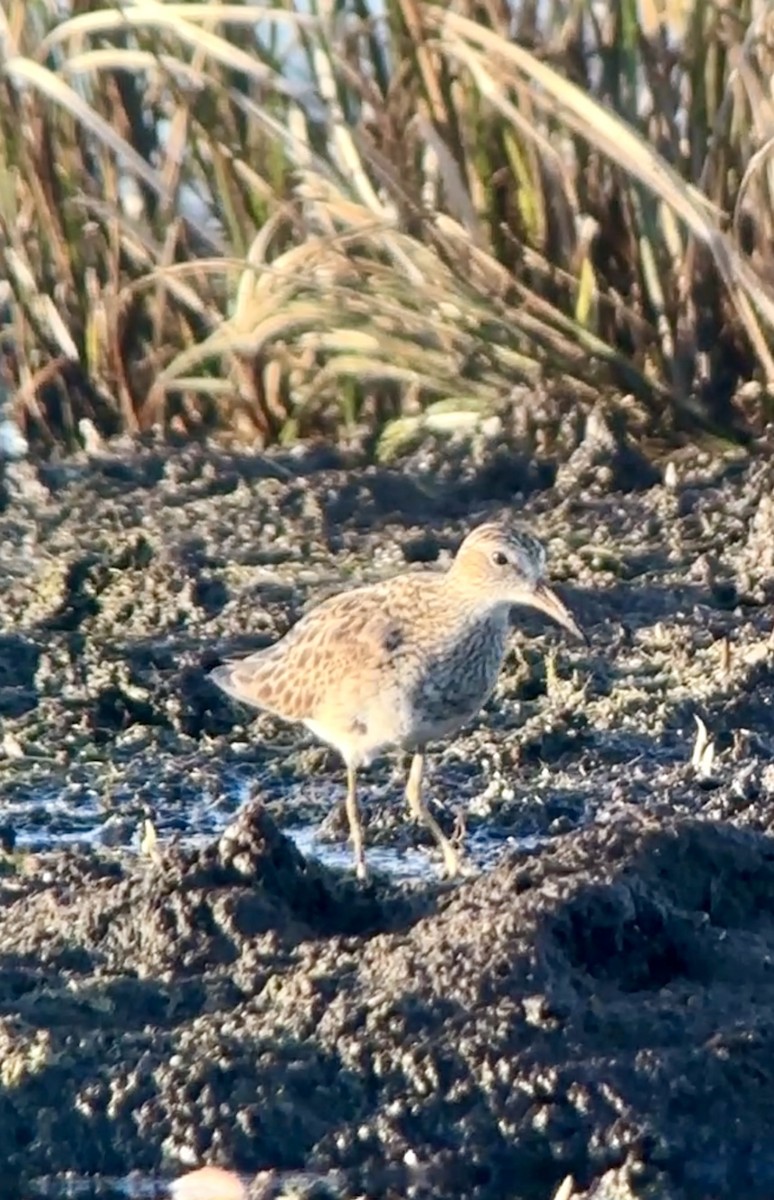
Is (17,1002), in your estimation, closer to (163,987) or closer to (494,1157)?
(163,987)

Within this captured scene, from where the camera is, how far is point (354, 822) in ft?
19.8

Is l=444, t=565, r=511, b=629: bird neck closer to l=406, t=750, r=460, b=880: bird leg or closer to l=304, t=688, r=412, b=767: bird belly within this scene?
l=304, t=688, r=412, b=767: bird belly

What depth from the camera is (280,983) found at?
Result: 474 centimetres

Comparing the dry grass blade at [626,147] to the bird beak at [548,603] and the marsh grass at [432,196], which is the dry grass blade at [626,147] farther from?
the bird beak at [548,603]

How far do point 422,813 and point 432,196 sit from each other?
10.0 feet

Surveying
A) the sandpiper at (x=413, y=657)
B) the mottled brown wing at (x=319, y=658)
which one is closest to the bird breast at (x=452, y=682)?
the sandpiper at (x=413, y=657)

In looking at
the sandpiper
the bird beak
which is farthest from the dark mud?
the bird beak

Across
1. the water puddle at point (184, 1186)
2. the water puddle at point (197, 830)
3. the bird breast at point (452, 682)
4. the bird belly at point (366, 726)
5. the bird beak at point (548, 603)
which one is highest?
the water puddle at point (184, 1186)

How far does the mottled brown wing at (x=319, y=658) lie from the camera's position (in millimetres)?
6207

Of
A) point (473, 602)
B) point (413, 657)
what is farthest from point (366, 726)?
point (473, 602)

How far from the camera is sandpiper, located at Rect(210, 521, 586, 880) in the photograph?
6094 millimetres

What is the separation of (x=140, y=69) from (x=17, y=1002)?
4756 mm

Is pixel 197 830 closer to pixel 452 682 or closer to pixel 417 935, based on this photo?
pixel 452 682

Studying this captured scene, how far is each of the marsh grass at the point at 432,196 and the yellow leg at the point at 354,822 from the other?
226 cm
